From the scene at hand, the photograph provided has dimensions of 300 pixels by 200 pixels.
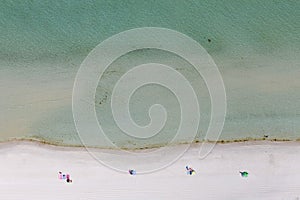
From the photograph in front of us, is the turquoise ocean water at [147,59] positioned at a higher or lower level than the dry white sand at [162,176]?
higher

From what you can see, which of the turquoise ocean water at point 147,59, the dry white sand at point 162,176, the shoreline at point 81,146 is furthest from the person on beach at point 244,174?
the turquoise ocean water at point 147,59

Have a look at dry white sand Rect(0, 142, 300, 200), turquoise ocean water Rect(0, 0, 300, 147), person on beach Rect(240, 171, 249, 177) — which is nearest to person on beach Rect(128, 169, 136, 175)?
dry white sand Rect(0, 142, 300, 200)

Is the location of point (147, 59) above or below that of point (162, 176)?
above

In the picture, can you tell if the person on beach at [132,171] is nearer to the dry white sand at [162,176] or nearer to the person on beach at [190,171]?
the dry white sand at [162,176]

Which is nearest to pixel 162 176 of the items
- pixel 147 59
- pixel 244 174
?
pixel 244 174

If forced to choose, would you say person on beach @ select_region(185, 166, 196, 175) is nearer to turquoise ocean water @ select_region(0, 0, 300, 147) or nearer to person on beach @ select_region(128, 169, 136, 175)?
turquoise ocean water @ select_region(0, 0, 300, 147)

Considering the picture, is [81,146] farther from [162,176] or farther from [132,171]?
[162,176]

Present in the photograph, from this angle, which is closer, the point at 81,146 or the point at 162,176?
the point at 162,176
